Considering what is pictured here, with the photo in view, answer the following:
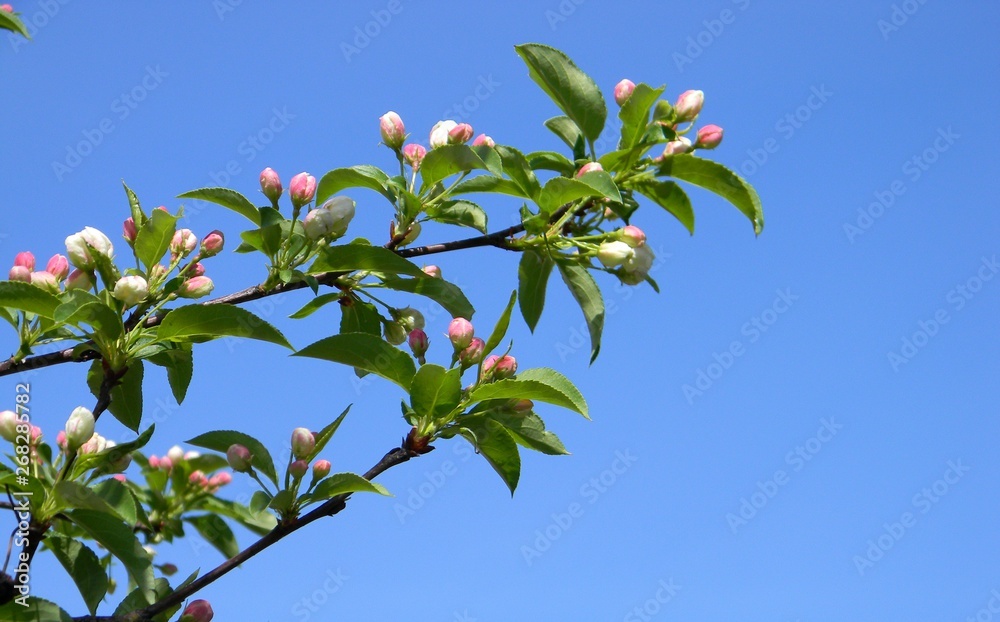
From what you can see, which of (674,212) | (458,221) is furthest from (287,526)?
(674,212)

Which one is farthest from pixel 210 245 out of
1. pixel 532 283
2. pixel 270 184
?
pixel 532 283

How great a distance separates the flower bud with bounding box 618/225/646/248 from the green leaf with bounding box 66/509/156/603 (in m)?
1.01

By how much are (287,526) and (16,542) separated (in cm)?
44

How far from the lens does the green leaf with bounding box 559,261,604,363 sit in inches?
72.3

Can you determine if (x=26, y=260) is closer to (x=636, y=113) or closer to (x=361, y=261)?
(x=361, y=261)

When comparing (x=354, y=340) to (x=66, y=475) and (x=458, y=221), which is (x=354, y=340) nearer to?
(x=458, y=221)

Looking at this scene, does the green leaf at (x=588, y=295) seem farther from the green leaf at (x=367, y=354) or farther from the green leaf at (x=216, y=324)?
the green leaf at (x=216, y=324)

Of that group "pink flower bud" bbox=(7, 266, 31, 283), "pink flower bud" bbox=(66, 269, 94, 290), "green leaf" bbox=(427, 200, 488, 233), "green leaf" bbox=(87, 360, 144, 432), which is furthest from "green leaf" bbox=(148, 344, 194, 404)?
"green leaf" bbox=(427, 200, 488, 233)

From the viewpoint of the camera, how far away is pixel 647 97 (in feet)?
6.11

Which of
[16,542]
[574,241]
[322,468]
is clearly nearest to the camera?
[16,542]

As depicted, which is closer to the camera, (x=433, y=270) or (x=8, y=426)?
(x=8, y=426)

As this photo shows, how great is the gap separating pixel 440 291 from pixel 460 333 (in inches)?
6.9

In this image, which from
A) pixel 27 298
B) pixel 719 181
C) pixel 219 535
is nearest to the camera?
pixel 27 298

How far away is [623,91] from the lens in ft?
6.50
